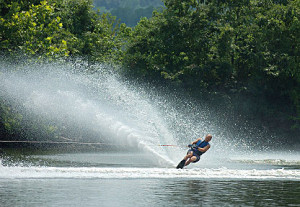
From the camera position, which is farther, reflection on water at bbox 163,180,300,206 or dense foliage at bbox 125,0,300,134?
dense foliage at bbox 125,0,300,134

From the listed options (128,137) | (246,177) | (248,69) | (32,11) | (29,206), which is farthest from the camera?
(248,69)

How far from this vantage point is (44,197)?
16688mm

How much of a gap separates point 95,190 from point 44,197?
2.03 m

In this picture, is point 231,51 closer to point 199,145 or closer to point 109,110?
point 109,110

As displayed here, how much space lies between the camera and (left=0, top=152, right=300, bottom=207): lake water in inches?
644

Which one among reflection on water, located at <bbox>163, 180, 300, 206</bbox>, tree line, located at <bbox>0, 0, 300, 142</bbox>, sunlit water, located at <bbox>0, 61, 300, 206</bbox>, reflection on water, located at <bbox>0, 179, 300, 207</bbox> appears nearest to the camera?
reflection on water, located at <bbox>0, 179, 300, 207</bbox>

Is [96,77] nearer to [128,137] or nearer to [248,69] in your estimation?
[248,69]

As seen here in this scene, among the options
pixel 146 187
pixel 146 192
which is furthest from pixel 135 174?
pixel 146 192

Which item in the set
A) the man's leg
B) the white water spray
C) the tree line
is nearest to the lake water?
the man's leg

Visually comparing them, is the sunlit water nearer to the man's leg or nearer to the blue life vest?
the man's leg

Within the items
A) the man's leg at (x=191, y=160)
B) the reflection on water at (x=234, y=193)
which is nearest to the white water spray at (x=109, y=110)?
the man's leg at (x=191, y=160)

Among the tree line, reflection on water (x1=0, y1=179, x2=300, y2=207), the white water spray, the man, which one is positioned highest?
the tree line

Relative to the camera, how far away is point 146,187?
19.6m

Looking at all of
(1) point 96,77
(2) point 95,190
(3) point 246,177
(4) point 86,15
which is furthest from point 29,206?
(4) point 86,15
